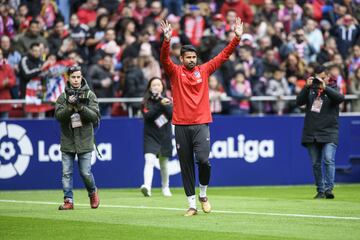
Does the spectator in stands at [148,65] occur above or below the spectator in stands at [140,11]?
below

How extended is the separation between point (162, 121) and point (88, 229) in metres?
7.28

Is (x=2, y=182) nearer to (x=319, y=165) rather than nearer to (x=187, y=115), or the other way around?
(x=319, y=165)

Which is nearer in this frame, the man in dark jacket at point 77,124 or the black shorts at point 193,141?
the black shorts at point 193,141

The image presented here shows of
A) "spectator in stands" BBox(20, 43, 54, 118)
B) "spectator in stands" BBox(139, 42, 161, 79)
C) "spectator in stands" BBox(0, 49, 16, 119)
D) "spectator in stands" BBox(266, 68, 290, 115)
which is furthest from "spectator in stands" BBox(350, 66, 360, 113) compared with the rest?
"spectator in stands" BBox(0, 49, 16, 119)

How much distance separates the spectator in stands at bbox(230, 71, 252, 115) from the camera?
2397 centimetres

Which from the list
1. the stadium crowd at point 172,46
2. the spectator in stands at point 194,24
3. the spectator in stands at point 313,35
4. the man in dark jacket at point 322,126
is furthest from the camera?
the spectator in stands at point 313,35

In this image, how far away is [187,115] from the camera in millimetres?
14328

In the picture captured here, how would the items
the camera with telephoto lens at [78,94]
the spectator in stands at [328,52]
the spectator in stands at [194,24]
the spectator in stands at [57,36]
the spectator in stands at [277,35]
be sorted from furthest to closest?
the spectator in stands at [277,35] → the spectator in stands at [328,52] → the spectator in stands at [194,24] → the spectator in stands at [57,36] → the camera with telephoto lens at [78,94]

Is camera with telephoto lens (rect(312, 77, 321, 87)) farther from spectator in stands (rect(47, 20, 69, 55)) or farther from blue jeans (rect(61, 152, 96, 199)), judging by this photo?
spectator in stands (rect(47, 20, 69, 55))

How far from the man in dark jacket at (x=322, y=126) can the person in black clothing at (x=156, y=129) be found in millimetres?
2782

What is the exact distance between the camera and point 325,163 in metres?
18.5

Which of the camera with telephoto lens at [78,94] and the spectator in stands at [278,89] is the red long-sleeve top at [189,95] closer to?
the camera with telephoto lens at [78,94]

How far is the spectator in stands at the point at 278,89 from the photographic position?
2444cm

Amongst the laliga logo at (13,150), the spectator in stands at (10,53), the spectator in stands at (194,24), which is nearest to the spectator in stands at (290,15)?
the spectator in stands at (194,24)
